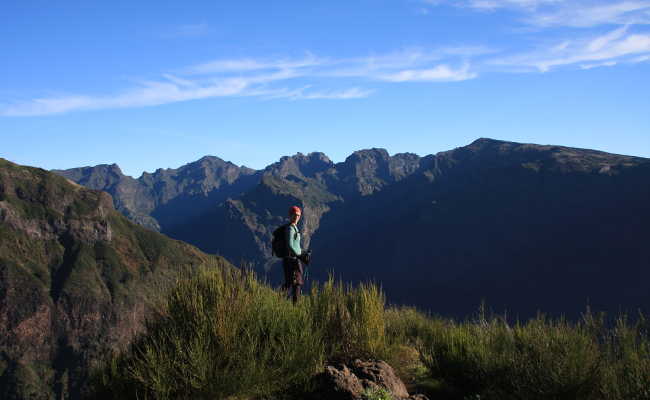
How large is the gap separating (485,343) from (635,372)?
108 inches

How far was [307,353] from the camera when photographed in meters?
6.76

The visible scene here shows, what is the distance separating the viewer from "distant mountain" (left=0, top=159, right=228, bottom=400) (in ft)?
456

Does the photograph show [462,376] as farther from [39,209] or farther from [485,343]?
[39,209]

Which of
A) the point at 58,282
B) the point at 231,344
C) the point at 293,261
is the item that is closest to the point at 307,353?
the point at 231,344

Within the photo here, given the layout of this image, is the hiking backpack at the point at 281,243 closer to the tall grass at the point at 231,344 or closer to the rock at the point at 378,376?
the tall grass at the point at 231,344

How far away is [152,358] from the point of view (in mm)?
5750

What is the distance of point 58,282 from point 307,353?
18389 cm

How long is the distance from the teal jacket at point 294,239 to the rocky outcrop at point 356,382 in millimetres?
3061

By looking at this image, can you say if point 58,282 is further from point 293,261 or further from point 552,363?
point 552,363

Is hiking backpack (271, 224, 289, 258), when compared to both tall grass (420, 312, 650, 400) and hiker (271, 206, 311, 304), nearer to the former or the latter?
hiker (271, 206, 311, 304)

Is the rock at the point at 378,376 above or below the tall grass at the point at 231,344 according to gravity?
below

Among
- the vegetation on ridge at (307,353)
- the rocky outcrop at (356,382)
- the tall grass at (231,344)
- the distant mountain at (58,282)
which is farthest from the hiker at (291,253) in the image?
the distant mountain at (58,282)

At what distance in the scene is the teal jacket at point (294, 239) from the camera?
32.3 ft

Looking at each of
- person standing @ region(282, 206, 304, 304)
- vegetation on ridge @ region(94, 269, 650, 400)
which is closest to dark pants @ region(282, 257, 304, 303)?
person standing @ region(282, 206, 304, 304)
